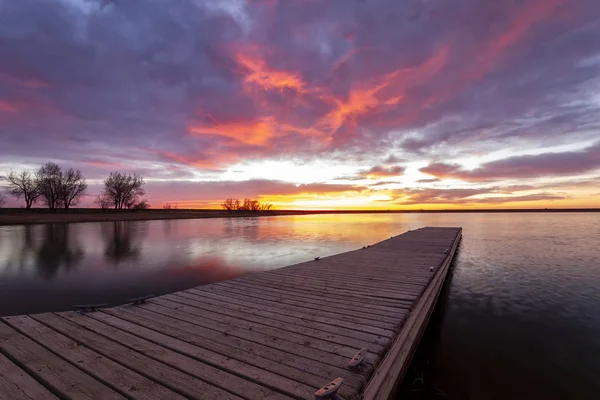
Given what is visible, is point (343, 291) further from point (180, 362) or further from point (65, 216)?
point (65, 216)

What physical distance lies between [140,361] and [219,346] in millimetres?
1015

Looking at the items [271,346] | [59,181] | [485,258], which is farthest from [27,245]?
[59,181]

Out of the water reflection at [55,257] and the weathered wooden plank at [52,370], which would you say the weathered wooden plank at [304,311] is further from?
the water reflection at [55,257]

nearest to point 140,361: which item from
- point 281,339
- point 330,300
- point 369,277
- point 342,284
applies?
point 281,339

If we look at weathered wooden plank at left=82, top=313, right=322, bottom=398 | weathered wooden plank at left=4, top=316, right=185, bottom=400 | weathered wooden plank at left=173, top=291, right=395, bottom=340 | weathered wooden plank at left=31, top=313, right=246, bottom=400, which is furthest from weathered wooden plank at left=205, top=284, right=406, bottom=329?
weathered wooden plank at left=4, top=316, right=185, bottom=400

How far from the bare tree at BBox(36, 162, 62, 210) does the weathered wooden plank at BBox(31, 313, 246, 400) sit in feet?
312

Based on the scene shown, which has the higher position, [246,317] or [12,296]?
[246,317]

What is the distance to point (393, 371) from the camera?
173 inches

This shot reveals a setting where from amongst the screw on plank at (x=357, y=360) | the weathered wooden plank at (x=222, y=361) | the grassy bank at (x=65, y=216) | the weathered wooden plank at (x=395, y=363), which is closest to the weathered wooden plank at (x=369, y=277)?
the weathered wooden plank at (x=395, y=363)

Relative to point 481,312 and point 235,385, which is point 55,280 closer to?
point 235,385

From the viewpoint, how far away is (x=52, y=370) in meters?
3.53

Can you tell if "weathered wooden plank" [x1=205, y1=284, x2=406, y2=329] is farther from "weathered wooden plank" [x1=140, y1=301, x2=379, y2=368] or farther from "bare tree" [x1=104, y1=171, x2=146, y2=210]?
"bare tree" [x1=104, y1=171, x2=146, y2=210]

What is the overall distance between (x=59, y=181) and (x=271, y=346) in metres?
99.1

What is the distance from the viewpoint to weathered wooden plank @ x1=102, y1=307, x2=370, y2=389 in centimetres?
361
